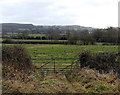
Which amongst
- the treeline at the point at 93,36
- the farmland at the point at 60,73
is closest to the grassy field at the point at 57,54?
the farmland at the point at 60,73

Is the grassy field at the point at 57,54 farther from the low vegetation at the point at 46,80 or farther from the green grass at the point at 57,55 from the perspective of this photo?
the low vegetation at the point at 46,80

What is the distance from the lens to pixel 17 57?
1273cm

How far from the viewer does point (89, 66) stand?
13.5m

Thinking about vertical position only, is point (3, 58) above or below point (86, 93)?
above

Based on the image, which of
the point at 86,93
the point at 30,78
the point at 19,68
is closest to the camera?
the point at 86,93

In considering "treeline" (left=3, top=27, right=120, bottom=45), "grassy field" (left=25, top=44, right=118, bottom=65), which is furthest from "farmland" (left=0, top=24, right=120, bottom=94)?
"treeline" (left=3, top=27, right=120, bottom=45)

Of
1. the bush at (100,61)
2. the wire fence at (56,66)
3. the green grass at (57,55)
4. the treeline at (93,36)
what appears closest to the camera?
the wire fence at (56,66)

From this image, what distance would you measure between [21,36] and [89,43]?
22827mm

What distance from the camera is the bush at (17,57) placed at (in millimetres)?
12220

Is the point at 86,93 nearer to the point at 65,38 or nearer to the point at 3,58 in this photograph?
the point at 3,58

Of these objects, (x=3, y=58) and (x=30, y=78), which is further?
(x=3, y=58)

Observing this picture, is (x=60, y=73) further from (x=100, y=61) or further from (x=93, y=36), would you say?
(x=93, y=36)

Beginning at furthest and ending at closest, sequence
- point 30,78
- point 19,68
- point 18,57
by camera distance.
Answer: point 18,57 → point 19,68 → point 30,78

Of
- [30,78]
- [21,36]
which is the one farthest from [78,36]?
[30,78]
